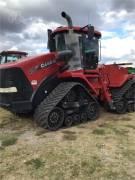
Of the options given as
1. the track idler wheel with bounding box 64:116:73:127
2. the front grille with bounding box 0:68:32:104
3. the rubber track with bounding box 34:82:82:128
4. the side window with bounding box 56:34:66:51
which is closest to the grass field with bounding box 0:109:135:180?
the track idler wheel with bounding box 64:116:73:127

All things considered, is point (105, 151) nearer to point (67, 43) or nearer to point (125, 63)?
point (67, 43)

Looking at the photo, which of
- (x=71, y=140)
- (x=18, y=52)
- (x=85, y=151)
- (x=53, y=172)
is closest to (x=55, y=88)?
(x=71, y=140)

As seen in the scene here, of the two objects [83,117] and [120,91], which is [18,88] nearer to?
[83,117]

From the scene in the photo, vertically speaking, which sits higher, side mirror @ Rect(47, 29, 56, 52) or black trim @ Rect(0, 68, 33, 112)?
side mirror @ Rect(47, 29, 56, 52)

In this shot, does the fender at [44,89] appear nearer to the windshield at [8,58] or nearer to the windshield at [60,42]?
the windshield at [60,42]

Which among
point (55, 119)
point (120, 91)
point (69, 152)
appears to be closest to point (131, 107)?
point (120, 91)

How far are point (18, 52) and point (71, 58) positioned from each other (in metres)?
8.69

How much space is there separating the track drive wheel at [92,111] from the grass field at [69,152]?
28 cm

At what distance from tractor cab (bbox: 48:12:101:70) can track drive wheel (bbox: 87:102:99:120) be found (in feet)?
4.01

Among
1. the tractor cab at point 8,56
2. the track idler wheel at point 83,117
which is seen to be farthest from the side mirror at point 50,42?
the tractor cab at point 8,56

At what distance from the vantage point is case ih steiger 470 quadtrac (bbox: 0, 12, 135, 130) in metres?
8.64

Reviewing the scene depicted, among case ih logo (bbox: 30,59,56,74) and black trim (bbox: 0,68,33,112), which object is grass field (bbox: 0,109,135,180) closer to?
black trim (bbox: 0,68,33,112)

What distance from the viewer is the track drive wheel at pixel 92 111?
32.6ft

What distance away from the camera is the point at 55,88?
920cm
